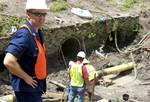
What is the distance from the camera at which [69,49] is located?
44.9ft

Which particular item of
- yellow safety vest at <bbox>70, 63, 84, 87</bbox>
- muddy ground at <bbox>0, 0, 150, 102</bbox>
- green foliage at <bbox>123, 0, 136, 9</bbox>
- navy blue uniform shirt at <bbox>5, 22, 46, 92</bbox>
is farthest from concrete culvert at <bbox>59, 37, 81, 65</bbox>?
navy blue uniform shirt at <bbox>5, 22, 46, 92</bbox>

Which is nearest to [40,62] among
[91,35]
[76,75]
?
[76,75]

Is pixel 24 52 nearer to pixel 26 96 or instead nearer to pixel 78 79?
pixel 26 96

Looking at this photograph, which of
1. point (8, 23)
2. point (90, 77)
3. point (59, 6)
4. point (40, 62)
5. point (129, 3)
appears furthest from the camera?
point (129, 3)

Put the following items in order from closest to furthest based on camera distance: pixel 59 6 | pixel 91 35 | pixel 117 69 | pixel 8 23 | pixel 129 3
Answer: pixel 8 23 < pixel 117 69 < pixel 91 35 < pixel 59 6 < pixel 129 3

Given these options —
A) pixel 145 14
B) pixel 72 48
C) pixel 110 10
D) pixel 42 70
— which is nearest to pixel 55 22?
pixel 72 48

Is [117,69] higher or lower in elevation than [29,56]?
lower

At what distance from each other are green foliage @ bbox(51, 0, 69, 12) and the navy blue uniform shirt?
882 cm

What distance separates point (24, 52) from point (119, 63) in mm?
9115

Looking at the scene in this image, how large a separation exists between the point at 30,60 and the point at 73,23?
809 centimetres

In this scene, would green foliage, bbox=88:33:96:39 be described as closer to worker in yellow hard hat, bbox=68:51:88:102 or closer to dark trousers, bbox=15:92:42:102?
worker in yellow hard hat, bbox=68:51:88:102

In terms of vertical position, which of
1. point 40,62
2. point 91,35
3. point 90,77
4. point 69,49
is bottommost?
point 90,77

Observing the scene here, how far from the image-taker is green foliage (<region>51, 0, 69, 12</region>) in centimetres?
1338

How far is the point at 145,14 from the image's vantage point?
49.6 feet
